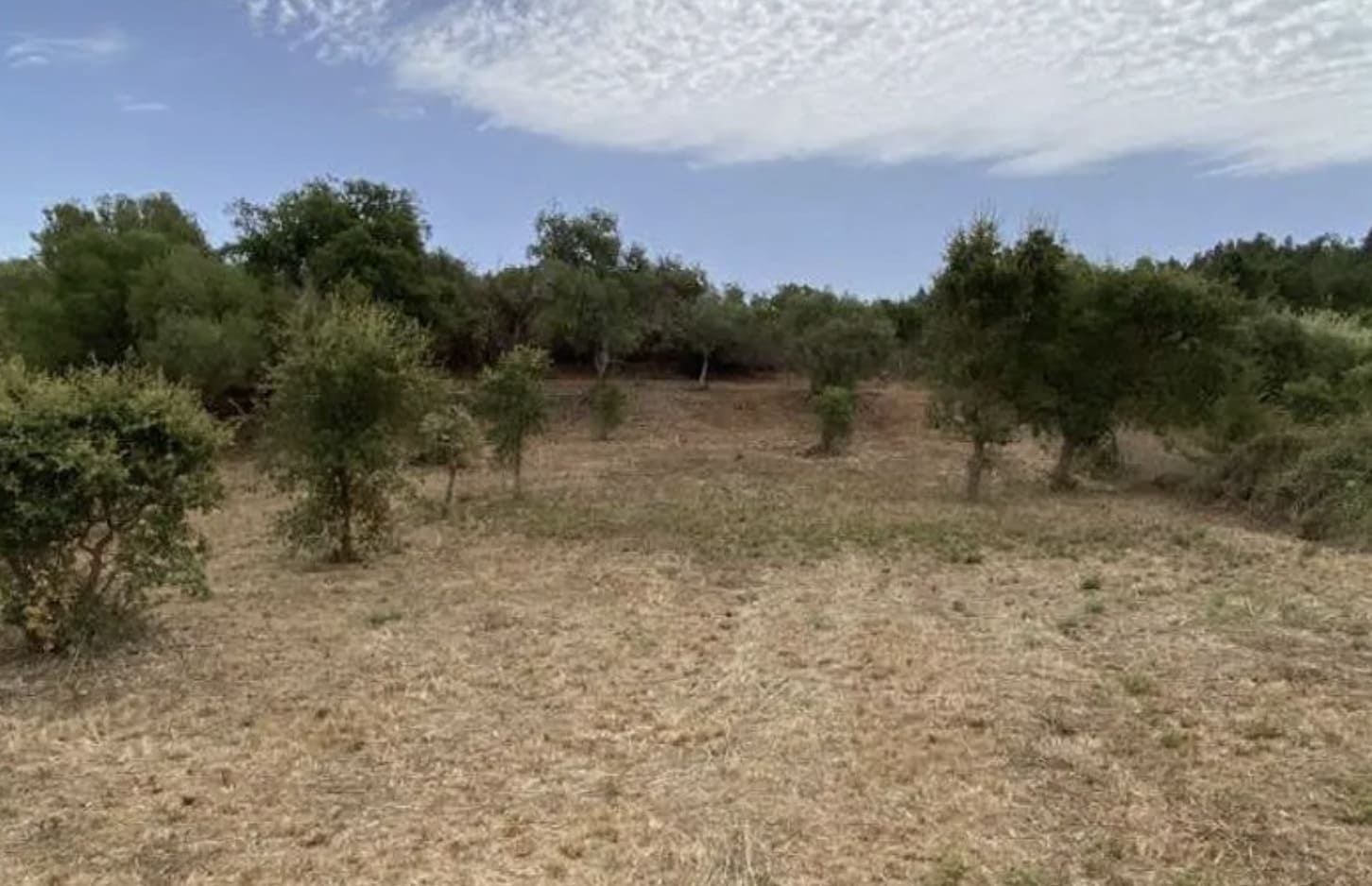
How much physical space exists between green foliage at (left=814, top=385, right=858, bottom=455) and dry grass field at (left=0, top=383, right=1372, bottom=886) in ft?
37.5

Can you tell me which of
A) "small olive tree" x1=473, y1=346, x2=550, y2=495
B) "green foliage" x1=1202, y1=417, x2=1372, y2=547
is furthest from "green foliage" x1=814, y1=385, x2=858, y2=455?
"small olive tree" x1=473, y1=346, x2=550, y2=495

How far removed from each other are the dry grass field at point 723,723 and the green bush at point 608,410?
49.1 ft

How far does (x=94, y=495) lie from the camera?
22.4ft

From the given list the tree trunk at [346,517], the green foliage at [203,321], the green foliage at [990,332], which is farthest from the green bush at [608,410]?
the tree trunk at [346,517]

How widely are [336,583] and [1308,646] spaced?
8.37 m

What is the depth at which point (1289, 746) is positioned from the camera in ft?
17.0

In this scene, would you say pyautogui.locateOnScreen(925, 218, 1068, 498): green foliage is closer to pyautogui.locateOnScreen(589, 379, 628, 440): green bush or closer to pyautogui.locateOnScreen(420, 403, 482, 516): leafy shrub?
pyautogui.locateOnScreen(420, 403, 482, 516): leafy shrub

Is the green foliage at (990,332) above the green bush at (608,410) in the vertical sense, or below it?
above

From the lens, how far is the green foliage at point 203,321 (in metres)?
20.9

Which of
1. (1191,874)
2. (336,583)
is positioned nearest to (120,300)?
(336,583)

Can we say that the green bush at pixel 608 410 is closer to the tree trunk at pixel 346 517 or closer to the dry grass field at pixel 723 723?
the dry grass field at pixel 723 723

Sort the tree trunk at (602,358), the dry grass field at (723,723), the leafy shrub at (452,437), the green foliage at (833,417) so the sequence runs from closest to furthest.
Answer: the dry grass field at (723,723)
the leafy shrub at (452,437)
the green foliage at (833,417)
the tree trunk at (602,358)

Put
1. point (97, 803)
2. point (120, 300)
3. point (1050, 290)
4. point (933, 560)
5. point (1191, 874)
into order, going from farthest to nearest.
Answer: point (120, 300) < point (1050, 290) < point (933, 560) < point (97, 803) < point (1191, 874)

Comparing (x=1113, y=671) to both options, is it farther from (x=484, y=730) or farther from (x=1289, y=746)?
(x=484, y=730)
